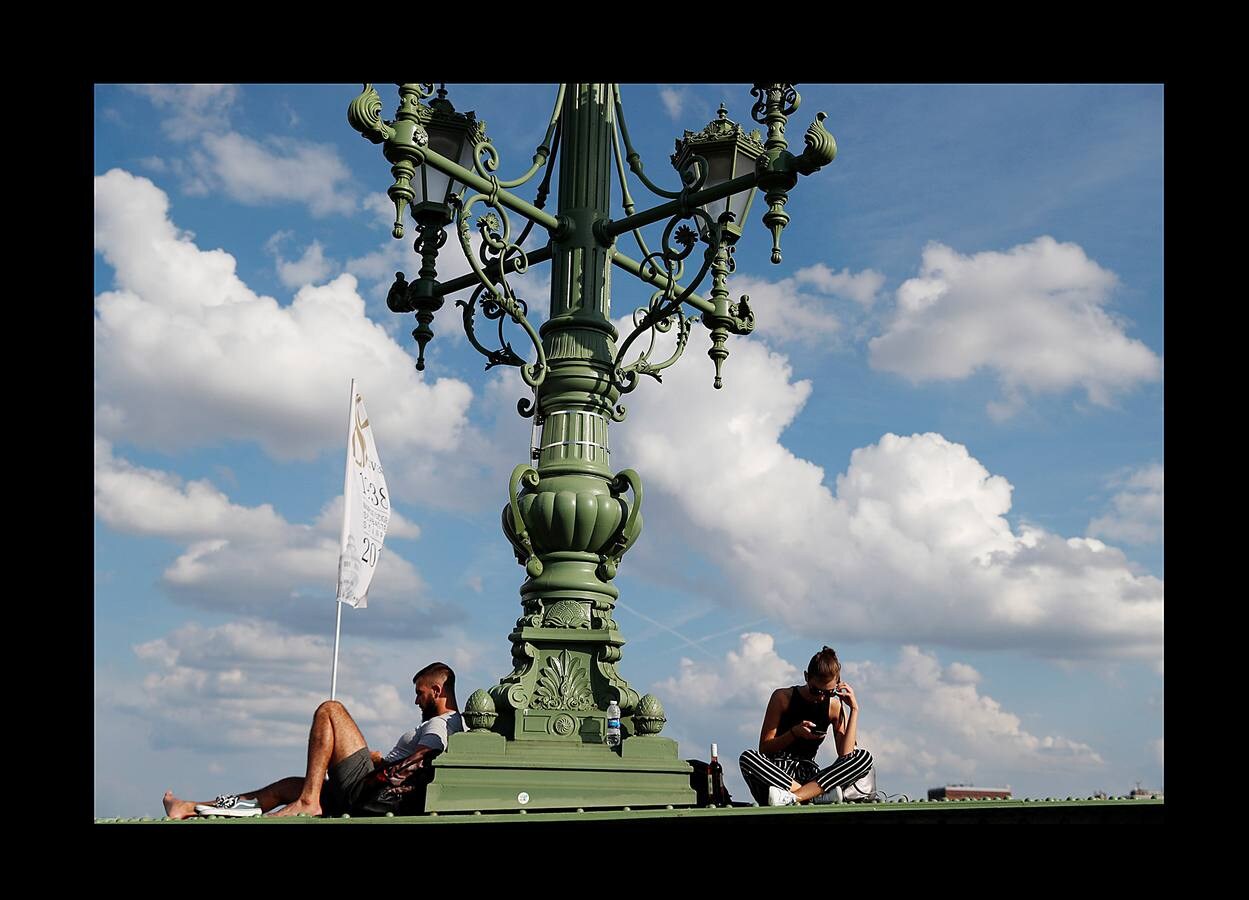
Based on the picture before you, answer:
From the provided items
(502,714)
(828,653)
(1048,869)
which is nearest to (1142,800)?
(828,653)

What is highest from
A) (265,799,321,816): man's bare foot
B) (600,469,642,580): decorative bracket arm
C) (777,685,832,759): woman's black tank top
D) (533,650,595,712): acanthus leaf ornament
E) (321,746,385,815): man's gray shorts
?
(600,469,642,580): decorative bracket arm

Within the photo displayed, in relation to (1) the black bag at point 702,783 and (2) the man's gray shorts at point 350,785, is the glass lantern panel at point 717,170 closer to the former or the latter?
(1) the black bag at point 702,783

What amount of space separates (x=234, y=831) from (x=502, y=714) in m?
4.03

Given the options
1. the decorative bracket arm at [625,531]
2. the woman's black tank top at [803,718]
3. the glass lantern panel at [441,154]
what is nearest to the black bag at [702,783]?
the woman's black tank top at [803,718]

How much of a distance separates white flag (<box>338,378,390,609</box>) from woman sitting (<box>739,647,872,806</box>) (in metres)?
2.49

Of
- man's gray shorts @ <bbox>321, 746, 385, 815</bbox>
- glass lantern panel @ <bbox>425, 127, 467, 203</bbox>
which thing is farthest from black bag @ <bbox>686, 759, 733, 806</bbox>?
glass lantern panel @ <bbox>425, 127, 467, 203</bbox>

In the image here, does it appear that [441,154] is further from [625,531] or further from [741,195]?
[625,531]

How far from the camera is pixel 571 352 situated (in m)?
7.62

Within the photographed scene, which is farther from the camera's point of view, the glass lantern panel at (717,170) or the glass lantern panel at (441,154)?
the glass lantern panel at (717,170)

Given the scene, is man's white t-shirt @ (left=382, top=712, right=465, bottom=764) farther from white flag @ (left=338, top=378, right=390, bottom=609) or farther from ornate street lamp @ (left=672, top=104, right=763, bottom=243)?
ornate street lamp @ (left=672, top=104, right=763, bottom=243)

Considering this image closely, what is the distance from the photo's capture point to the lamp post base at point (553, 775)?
6.30 metres

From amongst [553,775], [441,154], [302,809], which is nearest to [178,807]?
[302,809]

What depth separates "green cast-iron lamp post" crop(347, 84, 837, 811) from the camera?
6.59 metres

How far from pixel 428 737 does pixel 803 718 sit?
2.14 meters
